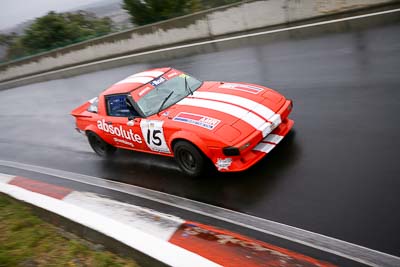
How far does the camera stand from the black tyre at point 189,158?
5270mm

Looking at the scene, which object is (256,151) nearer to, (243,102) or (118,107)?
(243,102)

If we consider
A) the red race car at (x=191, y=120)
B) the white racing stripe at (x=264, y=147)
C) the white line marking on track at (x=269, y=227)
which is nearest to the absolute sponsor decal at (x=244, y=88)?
the red race car at (x=191, y=120)

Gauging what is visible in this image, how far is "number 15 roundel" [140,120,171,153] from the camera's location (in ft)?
18.6

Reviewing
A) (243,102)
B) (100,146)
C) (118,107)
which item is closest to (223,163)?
(243,102)

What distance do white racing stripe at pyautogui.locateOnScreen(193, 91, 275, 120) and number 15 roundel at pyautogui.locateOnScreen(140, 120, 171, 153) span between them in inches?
36.7

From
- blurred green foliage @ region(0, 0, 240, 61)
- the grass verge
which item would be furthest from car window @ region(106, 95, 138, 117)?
blurred green foliage @ region(0, 0, 240, 61)

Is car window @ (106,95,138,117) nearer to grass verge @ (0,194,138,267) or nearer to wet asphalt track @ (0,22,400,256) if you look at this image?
wet asphalt track @ (0,22,400,256)

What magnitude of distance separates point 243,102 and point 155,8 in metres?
13.9

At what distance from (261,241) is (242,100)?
2.39m

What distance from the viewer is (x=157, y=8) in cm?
1800

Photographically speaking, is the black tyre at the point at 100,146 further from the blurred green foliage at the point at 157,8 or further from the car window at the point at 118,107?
the blurred green foliage at the point at 157,8

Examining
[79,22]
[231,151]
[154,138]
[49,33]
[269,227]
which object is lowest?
[269,227]

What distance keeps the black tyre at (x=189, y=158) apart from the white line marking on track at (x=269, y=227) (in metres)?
0.45

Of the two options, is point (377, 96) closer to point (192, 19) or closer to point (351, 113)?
point (351, 113)
